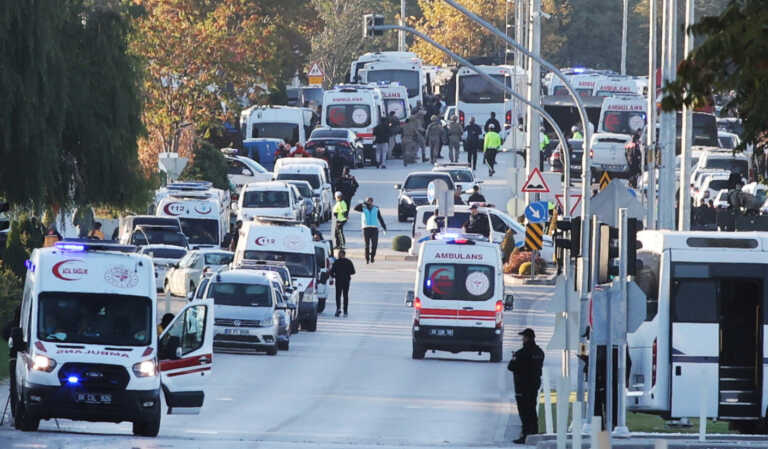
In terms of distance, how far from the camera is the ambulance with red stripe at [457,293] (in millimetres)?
34594

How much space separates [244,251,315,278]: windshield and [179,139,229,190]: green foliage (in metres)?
23.6

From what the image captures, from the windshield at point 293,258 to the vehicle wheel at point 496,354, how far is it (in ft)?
21.1

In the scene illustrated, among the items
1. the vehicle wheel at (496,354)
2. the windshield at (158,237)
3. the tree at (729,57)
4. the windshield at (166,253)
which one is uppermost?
the tree at (729,57)

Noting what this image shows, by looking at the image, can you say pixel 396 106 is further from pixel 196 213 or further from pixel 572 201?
pixel 572 201

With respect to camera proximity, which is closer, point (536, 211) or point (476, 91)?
point (536, 211)

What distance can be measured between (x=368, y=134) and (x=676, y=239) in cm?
5415

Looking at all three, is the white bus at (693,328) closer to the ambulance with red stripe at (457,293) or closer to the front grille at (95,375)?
the front grille at (95,375)

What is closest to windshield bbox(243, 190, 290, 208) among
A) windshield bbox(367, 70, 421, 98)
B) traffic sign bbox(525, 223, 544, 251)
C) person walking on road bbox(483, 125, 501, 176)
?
traffic sign bbox(525, 223, 544, 251)

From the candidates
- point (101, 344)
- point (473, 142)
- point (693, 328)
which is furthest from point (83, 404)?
point (473, 142)

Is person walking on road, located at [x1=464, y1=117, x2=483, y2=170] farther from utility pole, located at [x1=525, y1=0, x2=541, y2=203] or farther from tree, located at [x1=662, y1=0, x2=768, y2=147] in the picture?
tree, located at [x1=662, y1=0, x2=768, y2=147]

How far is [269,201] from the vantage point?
5512 centimetres

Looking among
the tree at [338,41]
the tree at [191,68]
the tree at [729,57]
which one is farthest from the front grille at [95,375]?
the tree at [338,41]

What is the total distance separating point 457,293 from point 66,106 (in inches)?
319

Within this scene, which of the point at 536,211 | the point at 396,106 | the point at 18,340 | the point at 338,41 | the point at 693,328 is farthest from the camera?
the point at 338,41
